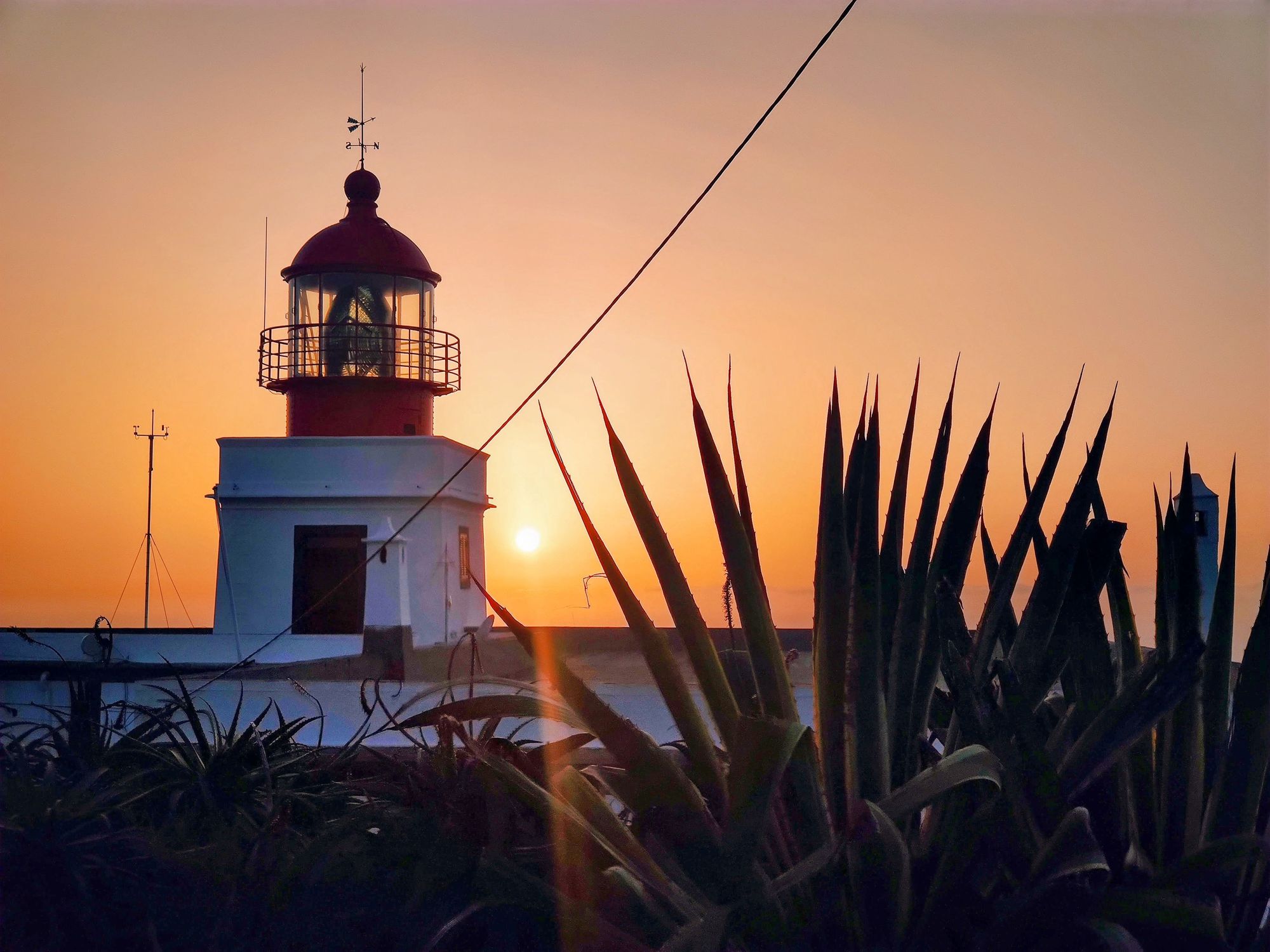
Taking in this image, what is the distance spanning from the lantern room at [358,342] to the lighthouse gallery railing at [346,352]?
0.01 meters

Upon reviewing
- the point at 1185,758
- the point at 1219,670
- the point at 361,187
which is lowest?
the point at 1185,758

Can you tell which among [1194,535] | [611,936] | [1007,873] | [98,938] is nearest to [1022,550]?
[1194,535]

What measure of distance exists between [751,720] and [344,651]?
13126 millimetres

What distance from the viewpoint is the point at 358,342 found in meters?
15.2

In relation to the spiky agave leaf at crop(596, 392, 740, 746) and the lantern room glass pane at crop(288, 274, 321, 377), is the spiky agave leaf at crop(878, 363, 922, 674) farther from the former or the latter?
the lantern room glass pane at crop(288, 274, 321, 377)

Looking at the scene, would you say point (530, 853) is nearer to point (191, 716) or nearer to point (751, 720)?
point (751, 720)

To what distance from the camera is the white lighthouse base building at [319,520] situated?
1394cm

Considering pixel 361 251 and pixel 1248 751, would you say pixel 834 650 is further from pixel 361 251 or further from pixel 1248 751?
pixel 361 251

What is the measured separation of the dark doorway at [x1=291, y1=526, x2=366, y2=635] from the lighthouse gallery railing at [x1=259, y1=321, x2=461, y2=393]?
209 centimetres

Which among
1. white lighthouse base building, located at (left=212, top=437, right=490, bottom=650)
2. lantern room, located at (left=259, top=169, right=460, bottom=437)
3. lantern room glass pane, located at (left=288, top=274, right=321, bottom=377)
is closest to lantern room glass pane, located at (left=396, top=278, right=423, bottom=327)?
lantern room, located at (left=259, top=169, right=460, bottom=437)

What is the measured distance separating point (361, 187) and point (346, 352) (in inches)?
98.0

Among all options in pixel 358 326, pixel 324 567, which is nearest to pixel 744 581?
pixel 324 567

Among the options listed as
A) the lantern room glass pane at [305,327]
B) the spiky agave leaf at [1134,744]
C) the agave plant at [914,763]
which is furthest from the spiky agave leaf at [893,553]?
the lantern room glass pane at [305,327]

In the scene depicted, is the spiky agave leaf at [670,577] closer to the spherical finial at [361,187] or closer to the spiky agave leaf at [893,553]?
the spiky agave leaf at [893,553]
